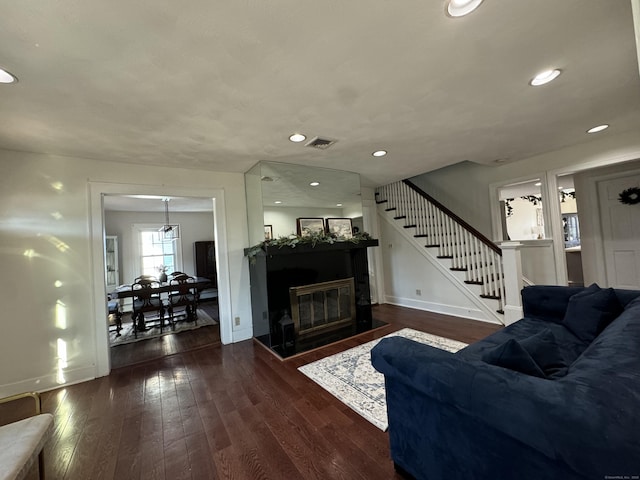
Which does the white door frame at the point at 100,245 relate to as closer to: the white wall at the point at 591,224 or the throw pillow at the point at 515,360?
the throw pillow at the point at 515,360

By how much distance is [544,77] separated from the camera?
77.5 inches

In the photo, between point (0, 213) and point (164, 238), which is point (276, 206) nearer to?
point (0, 213)

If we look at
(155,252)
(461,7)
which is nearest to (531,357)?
(461,7)

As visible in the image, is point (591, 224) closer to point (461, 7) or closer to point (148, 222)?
point (461, 7)

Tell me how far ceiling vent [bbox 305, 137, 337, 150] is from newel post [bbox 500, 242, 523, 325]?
106 inches

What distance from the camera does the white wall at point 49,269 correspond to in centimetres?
262

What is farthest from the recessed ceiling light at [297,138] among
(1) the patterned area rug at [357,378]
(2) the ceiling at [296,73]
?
(1) the patterned area rug at [357,378]

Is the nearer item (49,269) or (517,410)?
(517,410)

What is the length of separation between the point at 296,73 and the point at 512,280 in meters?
3.65

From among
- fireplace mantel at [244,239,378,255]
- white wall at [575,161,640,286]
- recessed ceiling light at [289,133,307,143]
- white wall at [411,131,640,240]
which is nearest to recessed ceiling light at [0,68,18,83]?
recessed ceiling light at [289,133,307,143]

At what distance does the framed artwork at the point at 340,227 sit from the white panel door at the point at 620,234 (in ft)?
13.6

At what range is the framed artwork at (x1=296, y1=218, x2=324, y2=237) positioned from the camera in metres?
3.79

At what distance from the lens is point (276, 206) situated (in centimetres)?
365

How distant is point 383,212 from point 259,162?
301 centimetres
